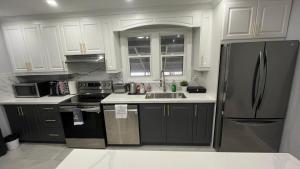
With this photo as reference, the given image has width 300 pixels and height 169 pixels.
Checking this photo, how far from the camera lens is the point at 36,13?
2.41 metres

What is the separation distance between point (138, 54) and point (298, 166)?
2.71 metres

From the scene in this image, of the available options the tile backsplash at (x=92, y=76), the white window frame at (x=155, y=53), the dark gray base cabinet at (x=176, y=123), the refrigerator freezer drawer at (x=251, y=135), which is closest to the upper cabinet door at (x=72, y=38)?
the tile backsplash at (x=92, y=76)

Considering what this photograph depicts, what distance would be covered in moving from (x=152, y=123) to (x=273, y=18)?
7.86ft

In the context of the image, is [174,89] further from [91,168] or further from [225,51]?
[91,168]

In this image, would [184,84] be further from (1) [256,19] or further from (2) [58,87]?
(2) [58,87]

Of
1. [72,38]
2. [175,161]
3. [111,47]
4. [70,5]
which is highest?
[70,5]

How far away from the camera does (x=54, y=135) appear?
260 cm

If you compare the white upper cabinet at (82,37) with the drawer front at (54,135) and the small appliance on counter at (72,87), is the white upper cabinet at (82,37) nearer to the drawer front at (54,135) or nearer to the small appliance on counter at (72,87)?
the small appliance on counter at (72,87)

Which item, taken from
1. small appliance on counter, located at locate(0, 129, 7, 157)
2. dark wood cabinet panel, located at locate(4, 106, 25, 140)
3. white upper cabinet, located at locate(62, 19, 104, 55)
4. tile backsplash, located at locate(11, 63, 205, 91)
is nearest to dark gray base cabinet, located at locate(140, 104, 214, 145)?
tile backsplash, located at locate(11, 63, 205, 91)

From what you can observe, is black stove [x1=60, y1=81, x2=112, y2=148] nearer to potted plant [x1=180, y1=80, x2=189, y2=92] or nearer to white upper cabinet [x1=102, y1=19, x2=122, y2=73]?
white upper cabinet [x1=102, y1=19, x2=122, y2=73]

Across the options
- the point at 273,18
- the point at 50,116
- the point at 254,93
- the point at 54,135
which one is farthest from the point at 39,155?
the point at 273,18

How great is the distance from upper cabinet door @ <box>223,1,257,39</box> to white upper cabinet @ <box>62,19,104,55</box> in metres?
2.13

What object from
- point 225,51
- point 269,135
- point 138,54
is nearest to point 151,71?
point 138,54

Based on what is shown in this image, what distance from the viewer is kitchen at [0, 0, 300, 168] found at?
6.08ft
